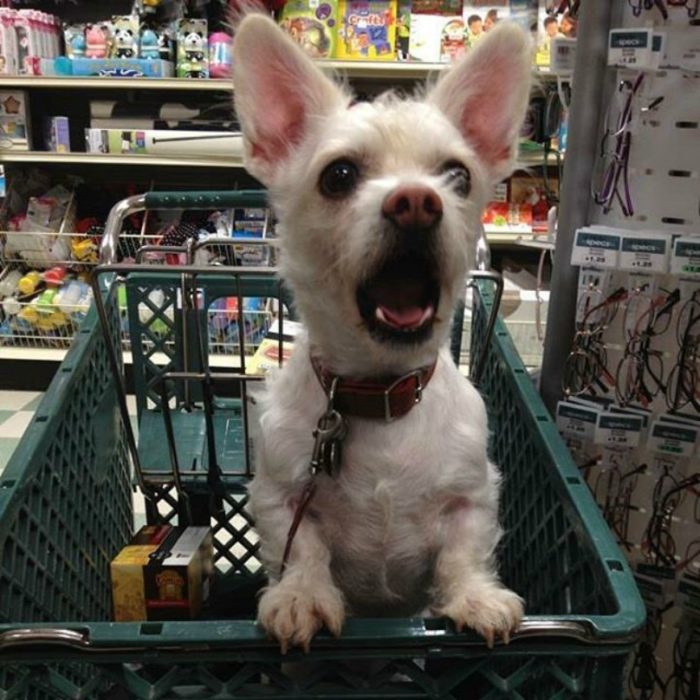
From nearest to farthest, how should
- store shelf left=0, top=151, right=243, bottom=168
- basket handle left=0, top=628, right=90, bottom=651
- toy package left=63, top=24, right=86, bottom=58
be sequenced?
basket handle left=0, top=628, right=90, bottom=651 < store shelf left=0, top=151, right=243, bottom=168 < toy package left=63, top=24, right=86, bottom=58

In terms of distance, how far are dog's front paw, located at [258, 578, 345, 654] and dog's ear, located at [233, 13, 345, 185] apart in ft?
1.77

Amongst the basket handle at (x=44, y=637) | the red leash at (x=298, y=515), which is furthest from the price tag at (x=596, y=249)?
the basket handle at (x=44, y=637)

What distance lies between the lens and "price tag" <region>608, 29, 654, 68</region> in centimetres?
96

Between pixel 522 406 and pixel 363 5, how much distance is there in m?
2.24

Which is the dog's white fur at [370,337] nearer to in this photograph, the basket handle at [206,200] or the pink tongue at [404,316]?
the pink tongue at [404,316]

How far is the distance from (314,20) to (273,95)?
77.9 inches

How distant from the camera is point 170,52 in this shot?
9.53 ft

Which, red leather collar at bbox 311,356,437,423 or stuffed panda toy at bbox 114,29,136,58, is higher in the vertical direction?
stuffed panda toy at bbox 114,29,136,58

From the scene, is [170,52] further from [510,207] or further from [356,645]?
[356,645]

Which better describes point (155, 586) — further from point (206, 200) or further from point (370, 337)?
point (206, 200)

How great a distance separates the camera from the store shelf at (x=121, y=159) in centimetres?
287

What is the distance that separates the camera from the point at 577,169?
1099 mm

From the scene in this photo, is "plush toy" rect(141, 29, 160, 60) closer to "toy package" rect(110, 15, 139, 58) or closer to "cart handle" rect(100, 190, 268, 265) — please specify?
"toy package" rect(110, 15, 139, 58)

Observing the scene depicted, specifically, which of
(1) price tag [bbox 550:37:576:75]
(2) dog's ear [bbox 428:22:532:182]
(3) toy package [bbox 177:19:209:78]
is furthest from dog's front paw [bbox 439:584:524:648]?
(3) toy package [bbox 177:19:209:78]
